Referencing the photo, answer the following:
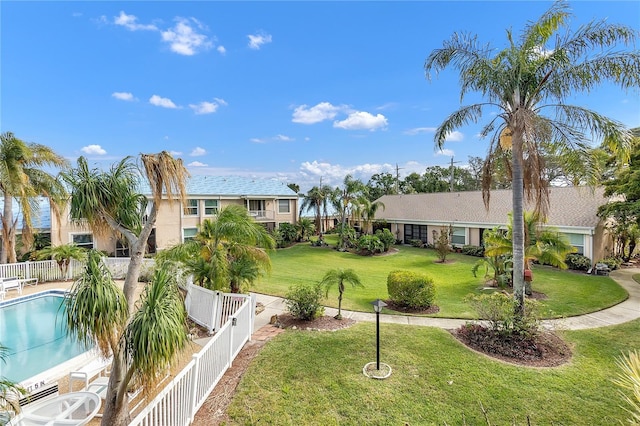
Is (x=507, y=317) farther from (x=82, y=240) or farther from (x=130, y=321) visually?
(x=82, y=240)

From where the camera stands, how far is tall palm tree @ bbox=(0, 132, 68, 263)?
13156 mm

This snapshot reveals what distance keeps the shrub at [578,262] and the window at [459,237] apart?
23.6ft

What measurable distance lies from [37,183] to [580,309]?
2427 cm

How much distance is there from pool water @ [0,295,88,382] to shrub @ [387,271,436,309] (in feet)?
30.6

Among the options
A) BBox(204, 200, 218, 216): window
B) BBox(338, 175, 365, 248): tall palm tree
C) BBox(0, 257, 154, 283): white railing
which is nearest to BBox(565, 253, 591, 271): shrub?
BBox(338, 175, 365, 248): tall palm tree

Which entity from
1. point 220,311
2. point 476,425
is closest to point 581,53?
point 476,425

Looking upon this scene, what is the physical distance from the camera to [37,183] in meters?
14.8

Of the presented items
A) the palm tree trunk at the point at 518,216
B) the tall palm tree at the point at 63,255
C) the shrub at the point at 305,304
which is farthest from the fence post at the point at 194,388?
the tall palm tree at the point at 63,255

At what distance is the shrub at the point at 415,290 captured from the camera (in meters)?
10.6

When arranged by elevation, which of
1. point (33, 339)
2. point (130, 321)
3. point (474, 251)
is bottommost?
point (33, 339)

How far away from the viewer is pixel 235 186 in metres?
29.6

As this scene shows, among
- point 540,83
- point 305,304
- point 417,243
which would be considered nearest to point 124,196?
point 305,304

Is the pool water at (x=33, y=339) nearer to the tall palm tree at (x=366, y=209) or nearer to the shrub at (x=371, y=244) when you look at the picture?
the shrub at (x=371, y=244)

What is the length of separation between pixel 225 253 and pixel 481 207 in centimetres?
2173
